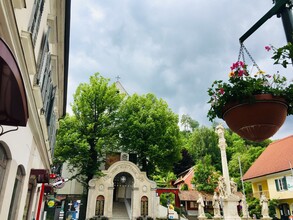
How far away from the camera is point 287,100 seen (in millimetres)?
2953

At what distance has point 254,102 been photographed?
9.41ft

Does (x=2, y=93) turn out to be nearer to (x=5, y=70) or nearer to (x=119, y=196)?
(x=5, y=70)

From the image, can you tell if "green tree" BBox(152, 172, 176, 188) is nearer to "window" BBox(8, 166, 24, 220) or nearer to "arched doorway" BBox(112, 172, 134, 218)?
"arched doorway" BBox(112, 172, 134, 218)

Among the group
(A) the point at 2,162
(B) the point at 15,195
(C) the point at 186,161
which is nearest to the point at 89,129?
(B) the point at 15,195

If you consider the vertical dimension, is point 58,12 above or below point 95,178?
above

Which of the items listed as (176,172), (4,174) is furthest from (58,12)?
(176,172)

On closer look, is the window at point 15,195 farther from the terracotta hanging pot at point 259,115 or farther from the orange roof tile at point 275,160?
the orange roof tile at point 275,160

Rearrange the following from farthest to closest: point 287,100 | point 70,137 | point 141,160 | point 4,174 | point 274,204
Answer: point 141,160 → point 274,204 → point 70,137 → point 4,174 → point 287,100

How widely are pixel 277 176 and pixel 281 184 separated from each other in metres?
0.96

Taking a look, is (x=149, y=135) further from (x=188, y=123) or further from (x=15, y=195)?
(x=188, y=123)

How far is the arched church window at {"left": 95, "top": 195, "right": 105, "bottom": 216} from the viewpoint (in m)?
22.3

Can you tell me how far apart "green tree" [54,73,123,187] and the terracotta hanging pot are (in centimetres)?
1972

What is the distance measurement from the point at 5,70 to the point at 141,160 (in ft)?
85.9

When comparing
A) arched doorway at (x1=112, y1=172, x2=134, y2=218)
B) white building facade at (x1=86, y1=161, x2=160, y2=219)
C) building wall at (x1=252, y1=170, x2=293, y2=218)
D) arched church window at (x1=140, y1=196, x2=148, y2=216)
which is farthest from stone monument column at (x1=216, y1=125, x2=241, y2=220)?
arched doorway at (x1=112, y1=172, x2=134, y2=218)
